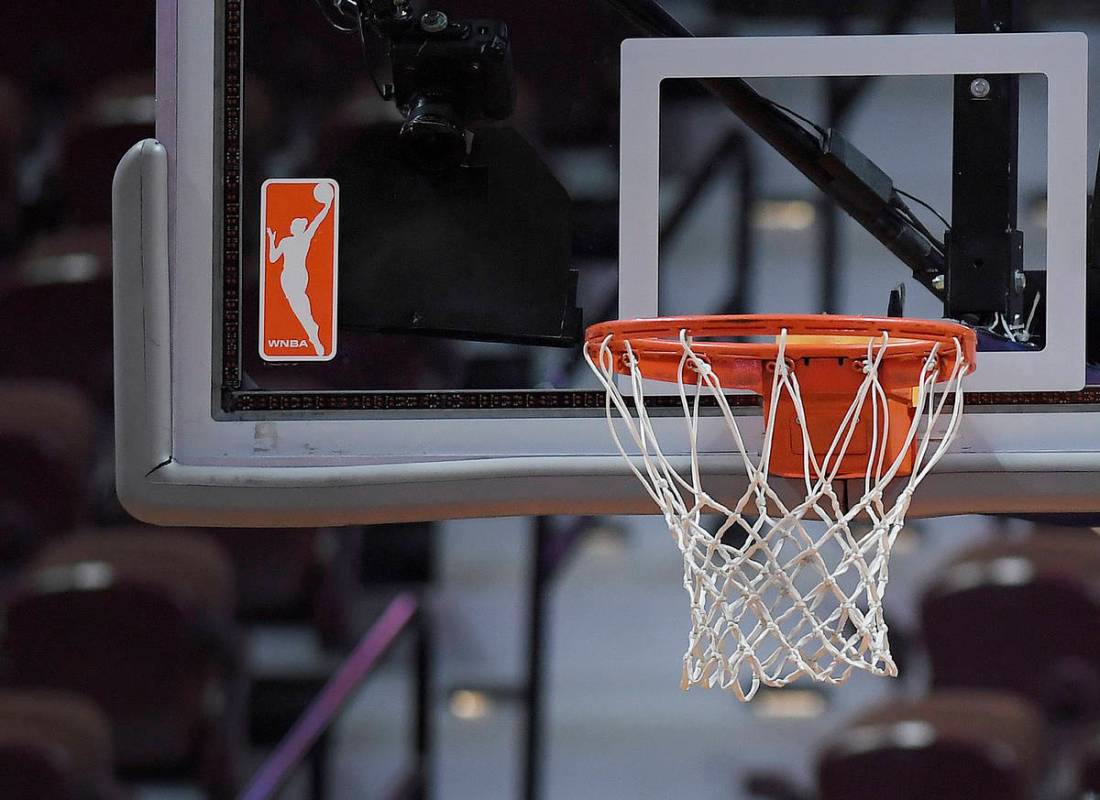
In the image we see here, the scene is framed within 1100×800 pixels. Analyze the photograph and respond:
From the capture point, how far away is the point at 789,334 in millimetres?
1166

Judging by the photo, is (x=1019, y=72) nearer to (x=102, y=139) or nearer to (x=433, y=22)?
(x=433, y=22)

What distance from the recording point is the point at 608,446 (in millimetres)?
1401

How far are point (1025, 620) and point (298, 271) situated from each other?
3.97ft

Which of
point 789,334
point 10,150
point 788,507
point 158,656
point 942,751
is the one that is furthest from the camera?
point 10,150

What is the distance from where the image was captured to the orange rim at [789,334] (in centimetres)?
113

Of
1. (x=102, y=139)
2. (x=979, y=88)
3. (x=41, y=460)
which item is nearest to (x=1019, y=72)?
(x=979, y=88)

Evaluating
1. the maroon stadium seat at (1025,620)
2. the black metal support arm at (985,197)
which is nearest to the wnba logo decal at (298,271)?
the black metal support arm at (985,197)

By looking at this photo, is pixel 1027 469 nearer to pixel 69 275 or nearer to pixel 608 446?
pixel 608 446

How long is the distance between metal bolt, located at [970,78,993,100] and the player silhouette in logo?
78 cm

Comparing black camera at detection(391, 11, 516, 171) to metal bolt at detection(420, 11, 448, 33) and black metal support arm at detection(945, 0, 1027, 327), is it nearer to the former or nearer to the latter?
metal bolt at detection(420, 11, 448, 33)

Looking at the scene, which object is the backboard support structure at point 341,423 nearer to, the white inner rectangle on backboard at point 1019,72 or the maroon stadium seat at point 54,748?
the white inner rectangle on backboard at point 1019,72

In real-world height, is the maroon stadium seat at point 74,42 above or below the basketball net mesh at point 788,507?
above

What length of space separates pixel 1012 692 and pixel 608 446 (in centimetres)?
84

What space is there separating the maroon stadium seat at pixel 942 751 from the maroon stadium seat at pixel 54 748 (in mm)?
1155
